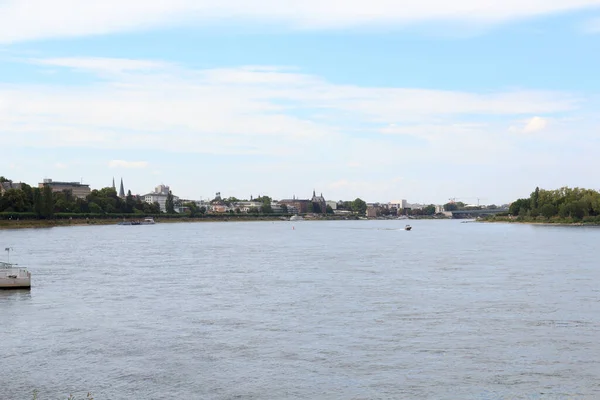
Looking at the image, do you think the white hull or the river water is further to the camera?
the white hull

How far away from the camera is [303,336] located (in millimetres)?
34531

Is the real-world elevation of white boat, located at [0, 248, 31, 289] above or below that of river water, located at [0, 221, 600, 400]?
above

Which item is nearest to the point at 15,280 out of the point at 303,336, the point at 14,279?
the point at 14,279

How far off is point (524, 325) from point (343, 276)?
2651cm

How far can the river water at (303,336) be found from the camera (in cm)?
2617

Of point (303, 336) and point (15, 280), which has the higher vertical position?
point (15, 280)

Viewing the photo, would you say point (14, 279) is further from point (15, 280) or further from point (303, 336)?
point (303, 336)

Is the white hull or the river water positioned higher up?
the white hull

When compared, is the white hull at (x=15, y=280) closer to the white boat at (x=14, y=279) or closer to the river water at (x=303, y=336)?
the white boat at (x=14, y=279)

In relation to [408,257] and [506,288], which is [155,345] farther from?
[408,257]

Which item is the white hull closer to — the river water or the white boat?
the white boat

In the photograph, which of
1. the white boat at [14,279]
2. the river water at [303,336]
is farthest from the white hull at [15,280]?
the river water at [303,336]

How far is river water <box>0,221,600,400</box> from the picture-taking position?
26.2m

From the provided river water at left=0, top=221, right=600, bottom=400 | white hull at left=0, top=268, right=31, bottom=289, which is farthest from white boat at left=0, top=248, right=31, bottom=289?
river water at left=0, top=221, right=600, bottom=400
